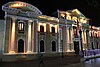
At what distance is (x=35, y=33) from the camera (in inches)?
1168

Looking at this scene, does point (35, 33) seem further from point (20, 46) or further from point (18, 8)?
point (18, 8)

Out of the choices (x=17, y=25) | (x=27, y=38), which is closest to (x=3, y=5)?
(x=17, y=25)

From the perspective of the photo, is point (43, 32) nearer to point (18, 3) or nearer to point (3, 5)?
point (18, 3)

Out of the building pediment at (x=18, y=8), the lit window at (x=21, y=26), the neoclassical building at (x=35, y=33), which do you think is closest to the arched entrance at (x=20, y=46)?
the neoclassical building at (x=35, y=33)

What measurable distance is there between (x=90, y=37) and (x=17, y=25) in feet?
83.6

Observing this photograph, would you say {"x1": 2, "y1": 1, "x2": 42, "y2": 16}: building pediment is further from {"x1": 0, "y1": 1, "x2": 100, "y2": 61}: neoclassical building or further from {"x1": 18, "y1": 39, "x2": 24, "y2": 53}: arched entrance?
{"x1": 18, "y1": 39, "x2": 24, "y2": 53}: arched entrance

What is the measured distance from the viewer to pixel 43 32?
31.3 m

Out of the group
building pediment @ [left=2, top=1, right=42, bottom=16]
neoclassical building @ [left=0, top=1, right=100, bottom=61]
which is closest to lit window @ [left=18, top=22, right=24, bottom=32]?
neoclassical building @ [left=0, top=1, right=100, bottom=61]

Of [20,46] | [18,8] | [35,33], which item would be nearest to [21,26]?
[35,33]

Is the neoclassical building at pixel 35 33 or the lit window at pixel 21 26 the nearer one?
the neoclassical building at pixel 35 33

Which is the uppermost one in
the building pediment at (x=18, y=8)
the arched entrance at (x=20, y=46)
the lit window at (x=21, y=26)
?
the building pediment at (x=18, y=8)

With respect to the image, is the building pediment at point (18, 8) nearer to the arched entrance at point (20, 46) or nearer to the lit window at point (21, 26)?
the lit window at point (21, 26)

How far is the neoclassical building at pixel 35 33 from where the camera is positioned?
2619 cm

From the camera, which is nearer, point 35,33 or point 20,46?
point 20,46
